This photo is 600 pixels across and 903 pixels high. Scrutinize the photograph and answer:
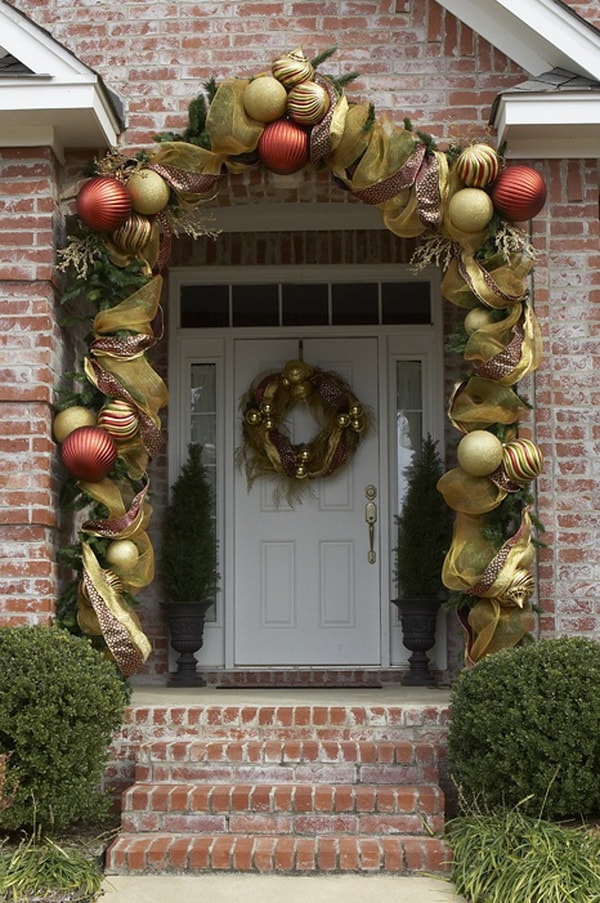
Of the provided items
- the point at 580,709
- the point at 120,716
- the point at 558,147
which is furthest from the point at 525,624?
the point at 558,147

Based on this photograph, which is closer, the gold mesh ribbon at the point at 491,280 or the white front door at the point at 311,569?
the gold mesh ribbon at the point at 491,280

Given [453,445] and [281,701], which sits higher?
[453,445]

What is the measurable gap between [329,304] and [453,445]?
1.28 meters

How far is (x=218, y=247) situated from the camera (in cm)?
826

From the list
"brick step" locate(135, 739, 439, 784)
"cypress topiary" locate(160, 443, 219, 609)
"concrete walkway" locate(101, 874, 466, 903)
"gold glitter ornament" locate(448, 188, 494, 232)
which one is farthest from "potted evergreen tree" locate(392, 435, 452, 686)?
"concrete walkway" locate(101, 874, 466, 903)

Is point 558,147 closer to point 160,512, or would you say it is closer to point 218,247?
point 218,247

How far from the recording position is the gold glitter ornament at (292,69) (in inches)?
239

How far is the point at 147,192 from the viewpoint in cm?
621

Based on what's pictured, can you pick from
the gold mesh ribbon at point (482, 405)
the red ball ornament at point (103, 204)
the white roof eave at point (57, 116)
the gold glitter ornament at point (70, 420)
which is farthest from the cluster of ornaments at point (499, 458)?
the white roof eave at point (57, 116)

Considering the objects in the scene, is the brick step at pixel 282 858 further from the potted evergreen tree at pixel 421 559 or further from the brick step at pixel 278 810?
the potted evergreen tree at pixel 421 559

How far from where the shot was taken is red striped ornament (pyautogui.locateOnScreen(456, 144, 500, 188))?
6.08 meters

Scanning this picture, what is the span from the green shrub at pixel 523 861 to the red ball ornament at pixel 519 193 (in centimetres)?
291

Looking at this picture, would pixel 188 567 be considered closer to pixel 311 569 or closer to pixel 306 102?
pixel 311 569

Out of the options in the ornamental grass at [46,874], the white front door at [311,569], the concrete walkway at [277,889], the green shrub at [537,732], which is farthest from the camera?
the white front door at [311,569]
